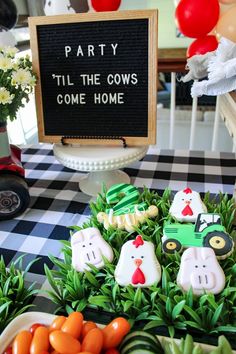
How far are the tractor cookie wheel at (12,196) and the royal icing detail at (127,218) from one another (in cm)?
23

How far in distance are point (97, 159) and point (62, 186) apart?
0.20 m

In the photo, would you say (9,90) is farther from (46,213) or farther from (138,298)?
(138,298)

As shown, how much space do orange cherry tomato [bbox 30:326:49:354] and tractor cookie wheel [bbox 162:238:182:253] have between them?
23 centimetres

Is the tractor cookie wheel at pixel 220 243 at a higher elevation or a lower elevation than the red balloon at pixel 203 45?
lower

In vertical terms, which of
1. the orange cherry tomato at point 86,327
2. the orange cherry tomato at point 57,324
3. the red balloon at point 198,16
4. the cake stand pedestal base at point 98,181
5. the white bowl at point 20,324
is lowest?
the cake stand pedestal base at point 98,181

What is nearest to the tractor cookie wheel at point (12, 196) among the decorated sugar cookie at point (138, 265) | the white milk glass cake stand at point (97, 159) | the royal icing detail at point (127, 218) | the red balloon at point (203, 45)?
the white milk glass cake stand at point (97, 159)

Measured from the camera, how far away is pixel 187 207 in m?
0.64

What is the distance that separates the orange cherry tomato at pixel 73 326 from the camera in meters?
0.40

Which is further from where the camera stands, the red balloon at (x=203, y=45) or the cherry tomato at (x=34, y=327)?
the red balloon at (x=203, y=45)

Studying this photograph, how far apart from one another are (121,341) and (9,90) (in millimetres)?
554

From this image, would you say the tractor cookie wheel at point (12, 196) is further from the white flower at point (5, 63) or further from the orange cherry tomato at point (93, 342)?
the orange cherry tomato at point (93, 342)

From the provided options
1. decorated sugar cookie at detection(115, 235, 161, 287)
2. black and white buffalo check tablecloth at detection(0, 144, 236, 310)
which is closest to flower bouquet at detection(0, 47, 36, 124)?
black and white buffalo check tablecloth at detection(0, 144, 236, 310)

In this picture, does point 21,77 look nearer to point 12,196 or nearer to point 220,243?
point 12,196

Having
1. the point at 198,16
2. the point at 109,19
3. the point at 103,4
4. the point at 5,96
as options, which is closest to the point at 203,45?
the point at 198,16
